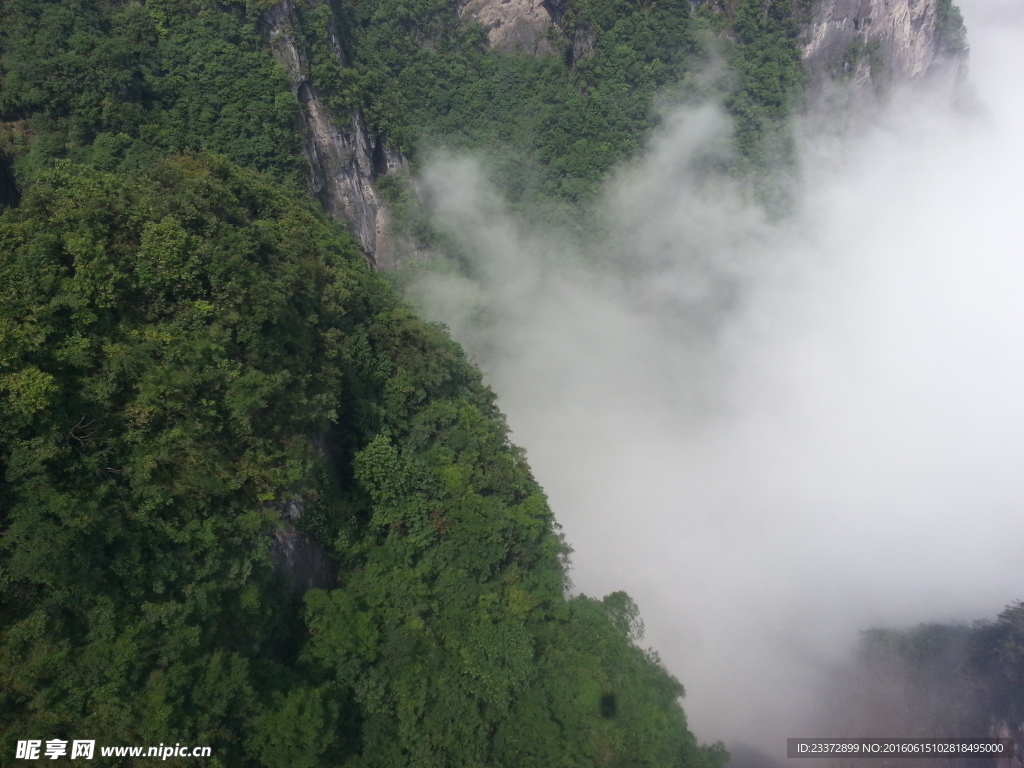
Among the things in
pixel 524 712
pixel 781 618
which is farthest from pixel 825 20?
pixel 524 712

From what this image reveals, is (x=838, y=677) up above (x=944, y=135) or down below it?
below

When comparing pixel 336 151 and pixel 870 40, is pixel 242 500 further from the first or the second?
pixel 870 40

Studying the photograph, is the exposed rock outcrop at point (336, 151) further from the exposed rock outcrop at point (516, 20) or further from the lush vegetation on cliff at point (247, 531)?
the exposed rock outcrop at point (516, 20)

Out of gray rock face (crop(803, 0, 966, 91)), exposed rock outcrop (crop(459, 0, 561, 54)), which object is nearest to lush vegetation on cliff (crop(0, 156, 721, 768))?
exposed rock outcrop (crop(459, 0, 561, 54))

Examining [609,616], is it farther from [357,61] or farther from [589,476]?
[357,61]

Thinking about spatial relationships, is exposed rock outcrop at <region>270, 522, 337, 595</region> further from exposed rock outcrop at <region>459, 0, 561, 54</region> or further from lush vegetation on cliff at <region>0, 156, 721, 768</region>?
exposed rock outcrop at <region>459, 0, 561, 54</region>

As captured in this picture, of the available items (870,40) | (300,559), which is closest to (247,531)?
(300,559)

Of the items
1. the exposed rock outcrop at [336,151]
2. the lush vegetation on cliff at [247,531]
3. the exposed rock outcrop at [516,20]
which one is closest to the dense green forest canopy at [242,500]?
the lush vegetation on cliff at [247,531]
